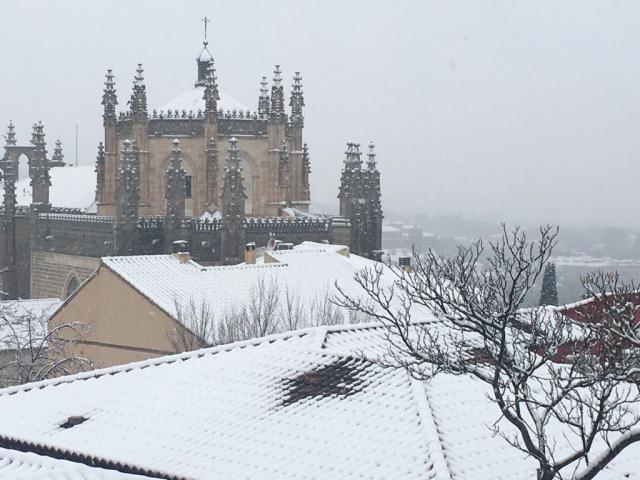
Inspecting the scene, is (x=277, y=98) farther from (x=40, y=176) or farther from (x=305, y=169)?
(x=40, y=176)

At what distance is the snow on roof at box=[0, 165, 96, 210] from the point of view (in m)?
49.7

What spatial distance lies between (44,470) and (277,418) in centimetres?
356

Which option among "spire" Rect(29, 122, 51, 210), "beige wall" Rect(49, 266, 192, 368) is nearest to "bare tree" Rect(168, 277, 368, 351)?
"beige wall" Rect(49, 266, 192, 368)

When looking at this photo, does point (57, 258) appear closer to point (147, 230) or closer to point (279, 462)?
point (147, 230)

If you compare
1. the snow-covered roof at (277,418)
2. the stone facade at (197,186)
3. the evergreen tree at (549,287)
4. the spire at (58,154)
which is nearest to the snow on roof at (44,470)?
the snow-covered roof at (277,418)

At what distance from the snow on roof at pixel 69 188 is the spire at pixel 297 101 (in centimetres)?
970

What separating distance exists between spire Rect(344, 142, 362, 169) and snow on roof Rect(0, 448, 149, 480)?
107ft

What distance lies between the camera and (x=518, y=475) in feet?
43.2

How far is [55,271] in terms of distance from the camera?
46469 mm

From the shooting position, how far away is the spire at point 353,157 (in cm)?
4534

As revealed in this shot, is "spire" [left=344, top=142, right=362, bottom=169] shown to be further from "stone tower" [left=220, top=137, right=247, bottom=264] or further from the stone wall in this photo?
the stone wall

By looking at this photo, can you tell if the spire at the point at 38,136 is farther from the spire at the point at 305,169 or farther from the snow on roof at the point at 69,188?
the spire at the point at 305,169

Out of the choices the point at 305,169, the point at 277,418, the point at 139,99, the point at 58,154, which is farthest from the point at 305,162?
the point at 277,418

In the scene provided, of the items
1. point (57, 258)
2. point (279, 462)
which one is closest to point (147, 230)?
point (57, 258)
